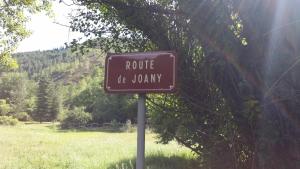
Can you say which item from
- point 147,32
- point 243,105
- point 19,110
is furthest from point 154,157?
point 19,110

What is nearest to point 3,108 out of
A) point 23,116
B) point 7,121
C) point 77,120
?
point 23,116

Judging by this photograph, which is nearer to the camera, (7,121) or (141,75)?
(141,75)

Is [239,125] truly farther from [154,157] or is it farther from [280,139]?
[154,157]

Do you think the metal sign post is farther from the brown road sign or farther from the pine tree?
the pine tree

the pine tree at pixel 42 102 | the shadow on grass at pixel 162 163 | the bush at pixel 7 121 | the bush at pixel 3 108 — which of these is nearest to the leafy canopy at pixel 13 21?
the shadow on grass at pixel 162 163

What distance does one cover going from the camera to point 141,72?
4.73m

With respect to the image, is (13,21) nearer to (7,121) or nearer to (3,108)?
(7,121)

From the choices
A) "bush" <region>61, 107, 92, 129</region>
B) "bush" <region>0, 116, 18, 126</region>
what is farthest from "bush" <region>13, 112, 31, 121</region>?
"bush" <region>0, 116, 18, 126</region>

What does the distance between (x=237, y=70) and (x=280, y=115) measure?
0.80 meters

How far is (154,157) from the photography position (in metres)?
13.8

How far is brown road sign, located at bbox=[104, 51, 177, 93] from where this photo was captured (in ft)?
15.2

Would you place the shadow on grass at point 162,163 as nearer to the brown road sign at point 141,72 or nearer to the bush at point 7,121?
the brown road sign at point 141,72

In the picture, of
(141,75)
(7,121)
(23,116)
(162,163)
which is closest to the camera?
(141,75)

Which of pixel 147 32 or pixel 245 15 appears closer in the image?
pixel 245 15
